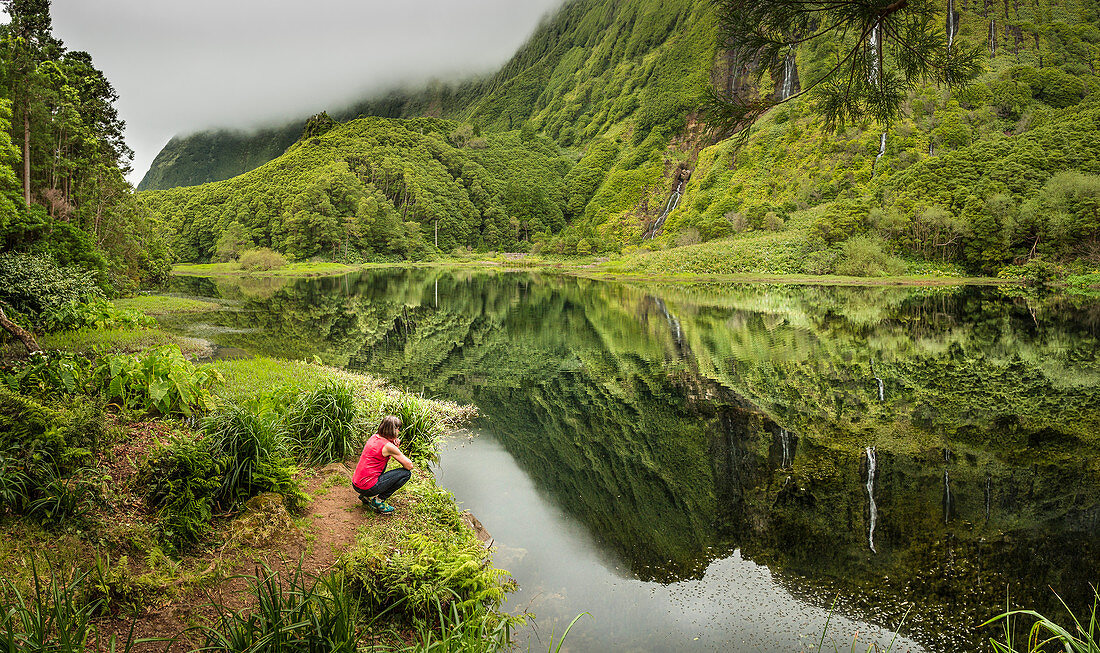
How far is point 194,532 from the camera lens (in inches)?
203

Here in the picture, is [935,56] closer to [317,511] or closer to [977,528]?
[977,528]

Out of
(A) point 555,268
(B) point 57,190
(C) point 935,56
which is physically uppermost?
(B) point 57,190

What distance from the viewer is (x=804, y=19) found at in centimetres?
537

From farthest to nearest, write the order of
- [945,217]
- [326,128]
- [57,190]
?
1. [326,128]
2. [945,217]
3. [57,190]

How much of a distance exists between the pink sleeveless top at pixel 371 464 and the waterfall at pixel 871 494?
19.7 feet

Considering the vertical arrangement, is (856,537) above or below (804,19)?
below

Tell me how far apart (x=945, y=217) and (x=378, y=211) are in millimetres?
95237

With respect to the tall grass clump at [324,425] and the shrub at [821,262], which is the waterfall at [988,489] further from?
the shrub at [821,262]

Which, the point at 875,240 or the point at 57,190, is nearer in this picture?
the point at 57,190

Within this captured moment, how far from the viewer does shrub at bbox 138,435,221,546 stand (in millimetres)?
5141

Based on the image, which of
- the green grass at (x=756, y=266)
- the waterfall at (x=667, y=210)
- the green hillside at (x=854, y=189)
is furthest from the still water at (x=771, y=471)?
the waterfall at (x=667, y=210)

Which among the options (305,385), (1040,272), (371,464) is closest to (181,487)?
(371,464)

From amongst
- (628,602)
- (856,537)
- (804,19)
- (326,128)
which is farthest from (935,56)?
(326,128)

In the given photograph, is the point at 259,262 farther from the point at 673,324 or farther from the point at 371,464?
the point at 371,464
